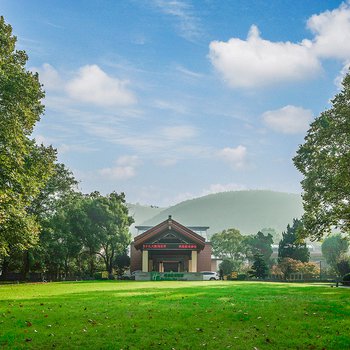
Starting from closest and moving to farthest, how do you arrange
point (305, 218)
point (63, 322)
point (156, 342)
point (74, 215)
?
point (156, 342)
point (63, 322)
point (305, 218)
point (74, 215)

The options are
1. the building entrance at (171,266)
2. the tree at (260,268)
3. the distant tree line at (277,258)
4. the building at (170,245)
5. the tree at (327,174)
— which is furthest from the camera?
the building entrance at (171,266)

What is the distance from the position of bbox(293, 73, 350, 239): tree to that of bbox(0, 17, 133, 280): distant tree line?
57.2 feet

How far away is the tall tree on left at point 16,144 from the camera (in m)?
21.0

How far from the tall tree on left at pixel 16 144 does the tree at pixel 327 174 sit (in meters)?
17.2

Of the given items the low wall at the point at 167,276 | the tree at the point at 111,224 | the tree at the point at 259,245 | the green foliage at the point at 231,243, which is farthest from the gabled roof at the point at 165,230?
the tree at the point at 259,245

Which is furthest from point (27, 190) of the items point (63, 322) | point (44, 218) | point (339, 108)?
point (44, 218)

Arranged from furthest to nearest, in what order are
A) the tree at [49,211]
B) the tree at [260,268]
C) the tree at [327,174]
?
the tree at [260,268], the tree at [49,211], the tree at [327,174]

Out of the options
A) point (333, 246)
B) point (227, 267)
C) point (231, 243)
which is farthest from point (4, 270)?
point (333, 246)

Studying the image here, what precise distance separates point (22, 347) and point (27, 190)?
15.4 m

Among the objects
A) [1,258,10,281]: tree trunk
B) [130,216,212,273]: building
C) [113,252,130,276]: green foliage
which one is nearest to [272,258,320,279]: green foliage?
[130,216,212,273]: building

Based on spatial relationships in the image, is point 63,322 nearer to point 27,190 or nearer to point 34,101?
point 27,190

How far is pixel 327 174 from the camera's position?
96.6 ft

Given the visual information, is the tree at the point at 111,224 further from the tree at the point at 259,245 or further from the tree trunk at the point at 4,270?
the tree at the point at 259,245

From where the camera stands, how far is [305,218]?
29688 millimetres
